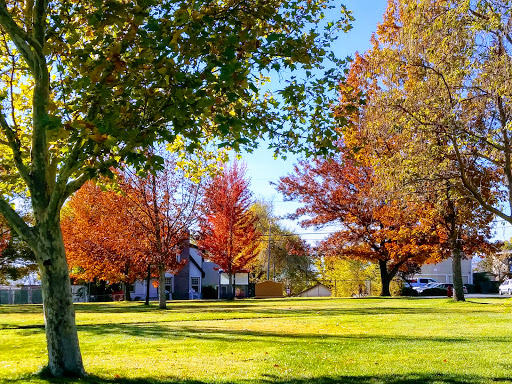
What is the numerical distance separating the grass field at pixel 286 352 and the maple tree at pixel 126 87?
5.47ft

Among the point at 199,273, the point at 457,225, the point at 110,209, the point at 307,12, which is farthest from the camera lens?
the point at 199,273

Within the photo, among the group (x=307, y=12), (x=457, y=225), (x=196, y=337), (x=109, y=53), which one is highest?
(x=307, y=12)

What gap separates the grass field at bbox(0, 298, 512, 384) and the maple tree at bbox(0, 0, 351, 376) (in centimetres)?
167

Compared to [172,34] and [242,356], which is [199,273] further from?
[172,34]

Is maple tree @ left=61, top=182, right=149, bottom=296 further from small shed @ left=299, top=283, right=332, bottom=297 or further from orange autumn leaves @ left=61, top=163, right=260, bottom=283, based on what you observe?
small shed @ left=299, top=283, right=332, bottom=297

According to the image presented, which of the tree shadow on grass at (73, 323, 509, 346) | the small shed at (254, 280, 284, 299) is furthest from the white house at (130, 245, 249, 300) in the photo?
the tree shadow on grass at (73, 323, 509, 346)

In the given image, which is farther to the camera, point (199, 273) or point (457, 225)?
point (199, 273)

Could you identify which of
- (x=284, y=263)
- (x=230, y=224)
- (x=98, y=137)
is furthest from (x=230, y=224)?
(x=98, y=137)

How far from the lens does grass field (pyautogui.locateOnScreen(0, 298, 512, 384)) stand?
7.85 metres

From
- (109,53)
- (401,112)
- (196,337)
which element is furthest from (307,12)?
(196,337)

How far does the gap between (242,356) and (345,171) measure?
21.5 metres

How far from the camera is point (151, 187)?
27.5 meters

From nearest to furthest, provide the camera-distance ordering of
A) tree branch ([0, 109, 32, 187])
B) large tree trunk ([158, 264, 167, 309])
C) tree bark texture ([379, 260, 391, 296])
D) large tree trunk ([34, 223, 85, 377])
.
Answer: large tree trunk ([34, 223, 85, 377])
tree branch ([0, 109, 32, 187])
large tree trunk ([158, 264, 167, 309])
tree bark texture ([379, 260, 391, 296])

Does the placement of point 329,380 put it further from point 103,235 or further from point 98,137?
point 103,235
